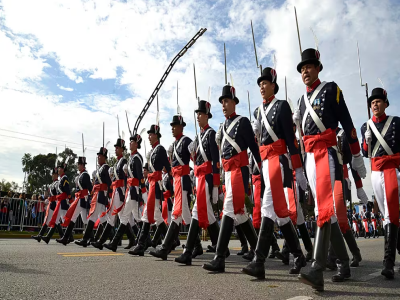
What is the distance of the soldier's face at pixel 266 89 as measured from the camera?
16.9ft

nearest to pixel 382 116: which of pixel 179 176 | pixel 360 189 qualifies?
pixel 360 189

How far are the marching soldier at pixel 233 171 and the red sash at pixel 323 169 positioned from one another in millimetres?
1172

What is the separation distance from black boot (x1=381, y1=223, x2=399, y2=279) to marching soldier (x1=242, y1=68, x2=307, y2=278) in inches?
39.3

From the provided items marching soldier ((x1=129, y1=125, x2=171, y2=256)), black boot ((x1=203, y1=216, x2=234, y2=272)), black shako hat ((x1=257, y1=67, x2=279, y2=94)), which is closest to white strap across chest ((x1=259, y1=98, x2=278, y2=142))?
black shako hat ((x1=257, y1=67, x2=279, y2=94))

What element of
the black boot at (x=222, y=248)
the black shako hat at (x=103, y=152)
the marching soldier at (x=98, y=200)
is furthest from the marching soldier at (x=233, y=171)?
the black shako hat at (x=103, y=152)

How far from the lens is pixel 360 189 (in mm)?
5531

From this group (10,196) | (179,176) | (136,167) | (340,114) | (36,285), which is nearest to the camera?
(36,285)

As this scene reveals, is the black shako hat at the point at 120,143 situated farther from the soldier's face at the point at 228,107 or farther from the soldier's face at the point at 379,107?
the soldier's face at the point at 379,107

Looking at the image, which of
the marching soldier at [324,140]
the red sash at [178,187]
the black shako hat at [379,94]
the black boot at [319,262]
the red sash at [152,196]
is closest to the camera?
the black boot at [319,262]

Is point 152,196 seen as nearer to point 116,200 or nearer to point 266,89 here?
point 116,200

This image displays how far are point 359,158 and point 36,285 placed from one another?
12.3ft

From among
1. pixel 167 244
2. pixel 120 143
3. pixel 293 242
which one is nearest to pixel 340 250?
pixel 293 242

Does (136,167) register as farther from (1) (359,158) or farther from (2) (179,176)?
(1) (359,158)

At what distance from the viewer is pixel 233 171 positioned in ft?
17.3
